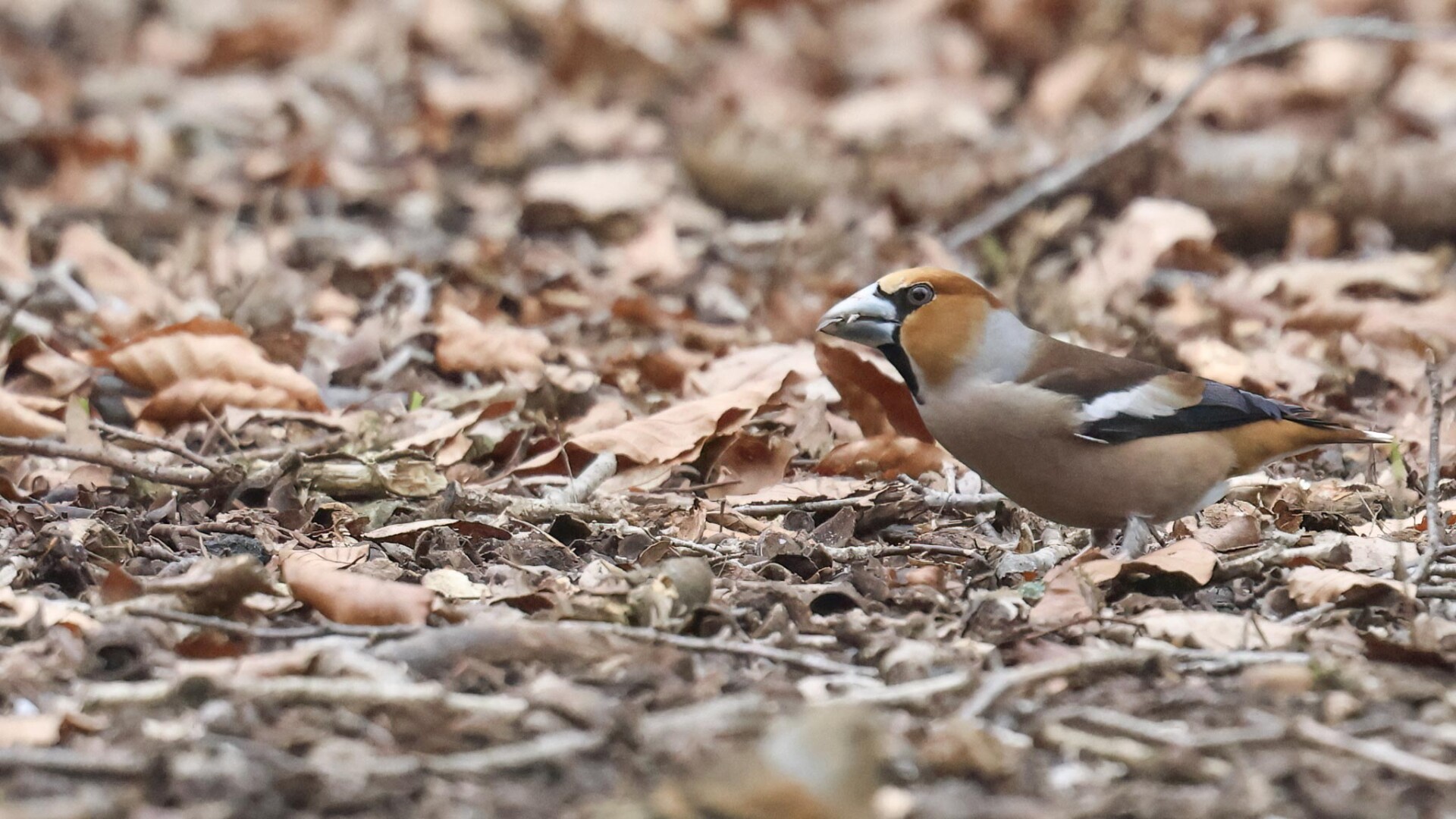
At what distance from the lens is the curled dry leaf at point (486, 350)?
5055mm

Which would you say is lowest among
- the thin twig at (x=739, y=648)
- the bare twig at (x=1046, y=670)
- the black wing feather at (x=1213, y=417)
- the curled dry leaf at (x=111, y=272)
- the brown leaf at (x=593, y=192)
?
the curled dry leaf at (x=111, y=272)

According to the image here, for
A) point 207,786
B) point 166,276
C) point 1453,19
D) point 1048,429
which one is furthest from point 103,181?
point 1453,19

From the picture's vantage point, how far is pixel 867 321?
146 inches

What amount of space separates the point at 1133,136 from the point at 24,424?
4.47 meters

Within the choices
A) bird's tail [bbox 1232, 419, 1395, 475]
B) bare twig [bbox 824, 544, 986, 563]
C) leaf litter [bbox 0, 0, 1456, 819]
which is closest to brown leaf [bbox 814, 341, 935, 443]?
leaf litter [bbox 0, 0, 1456, 819]

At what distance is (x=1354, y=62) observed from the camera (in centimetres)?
789

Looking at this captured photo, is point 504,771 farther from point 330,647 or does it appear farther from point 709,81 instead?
point 709,81

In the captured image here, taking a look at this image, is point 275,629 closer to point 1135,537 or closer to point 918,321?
point 918,321

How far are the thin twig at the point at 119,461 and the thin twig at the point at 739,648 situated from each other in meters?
1.26

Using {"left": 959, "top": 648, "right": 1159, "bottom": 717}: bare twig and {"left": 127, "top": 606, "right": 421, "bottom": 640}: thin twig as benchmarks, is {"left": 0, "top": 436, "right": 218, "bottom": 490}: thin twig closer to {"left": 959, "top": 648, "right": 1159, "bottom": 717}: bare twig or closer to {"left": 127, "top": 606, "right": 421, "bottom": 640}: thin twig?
{"left": 127, "top": 606, "right": 421, "bottom": 640}: thin twig

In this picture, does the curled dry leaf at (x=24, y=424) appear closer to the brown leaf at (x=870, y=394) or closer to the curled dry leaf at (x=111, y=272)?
the curled dry leaf at (x=111, y=272)

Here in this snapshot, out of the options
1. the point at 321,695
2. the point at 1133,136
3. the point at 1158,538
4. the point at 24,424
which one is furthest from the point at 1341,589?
the point at 1133,136

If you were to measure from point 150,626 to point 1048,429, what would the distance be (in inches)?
73.7

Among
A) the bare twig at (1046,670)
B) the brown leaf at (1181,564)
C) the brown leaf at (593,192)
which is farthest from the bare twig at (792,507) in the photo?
the brown leaf at (593,192)
